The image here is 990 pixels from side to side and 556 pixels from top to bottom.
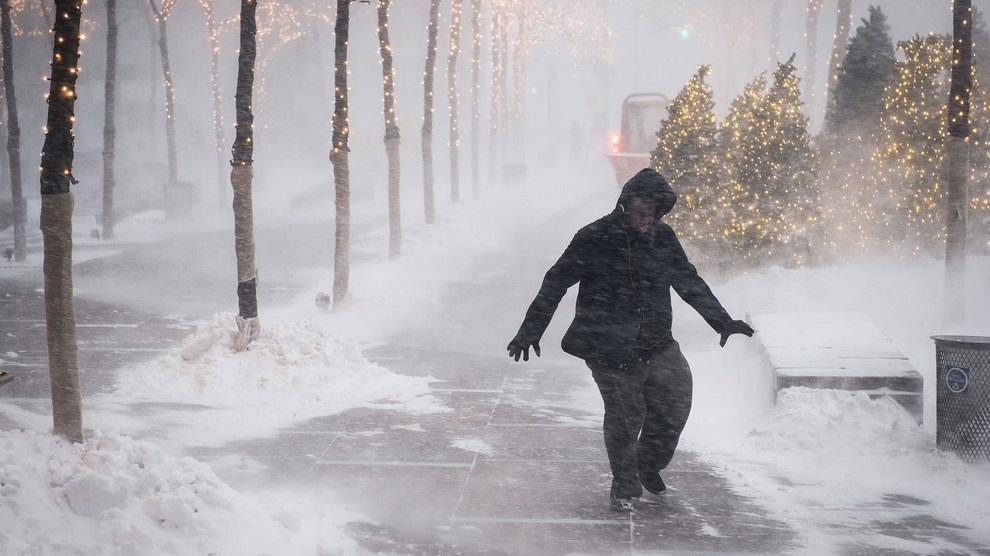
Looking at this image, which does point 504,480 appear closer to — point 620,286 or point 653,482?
point 653,482

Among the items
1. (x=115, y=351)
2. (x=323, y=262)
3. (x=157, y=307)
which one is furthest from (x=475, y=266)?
(x=115, y=351)

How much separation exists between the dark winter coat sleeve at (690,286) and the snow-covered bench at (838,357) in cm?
186

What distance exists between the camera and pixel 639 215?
5.80m

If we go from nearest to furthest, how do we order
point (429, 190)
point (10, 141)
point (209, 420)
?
1. point (209, 420)
2. point (10, 141)
3. point (429, 190)

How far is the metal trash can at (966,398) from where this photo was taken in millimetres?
6727

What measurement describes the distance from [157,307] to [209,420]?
23.7 ft

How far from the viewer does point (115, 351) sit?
1128 centimetres

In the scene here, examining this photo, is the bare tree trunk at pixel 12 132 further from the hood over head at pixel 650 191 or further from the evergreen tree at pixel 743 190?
the hood over head at pixel 650 191

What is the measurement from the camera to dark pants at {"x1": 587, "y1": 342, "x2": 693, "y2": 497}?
5941mm

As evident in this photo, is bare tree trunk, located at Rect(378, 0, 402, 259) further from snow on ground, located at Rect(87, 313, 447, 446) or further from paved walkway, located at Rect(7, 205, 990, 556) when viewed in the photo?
snow on ground, located at Rect(87, 313, 447, 446)

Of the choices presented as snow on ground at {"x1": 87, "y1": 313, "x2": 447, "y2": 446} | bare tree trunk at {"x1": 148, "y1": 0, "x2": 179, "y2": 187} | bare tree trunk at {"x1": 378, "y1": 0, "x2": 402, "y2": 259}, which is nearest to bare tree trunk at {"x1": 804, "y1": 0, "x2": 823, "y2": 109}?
bare tree trunk at {"x1": 148, "y1": 0, "x2": 179, "y2": 187}

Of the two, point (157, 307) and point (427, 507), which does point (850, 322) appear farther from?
point (157, 307)

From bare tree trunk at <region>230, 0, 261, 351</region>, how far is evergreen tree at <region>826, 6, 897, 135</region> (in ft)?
37.1

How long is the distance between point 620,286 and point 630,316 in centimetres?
19
